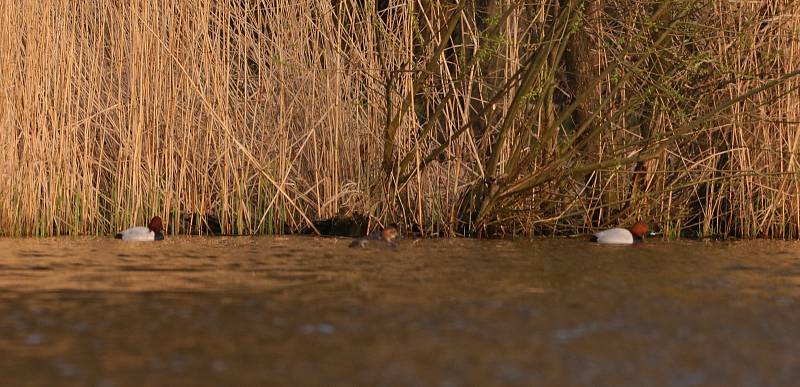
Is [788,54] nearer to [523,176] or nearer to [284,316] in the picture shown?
[523,176]

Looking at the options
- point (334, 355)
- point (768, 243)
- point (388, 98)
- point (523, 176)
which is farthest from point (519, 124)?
point (334, 355)

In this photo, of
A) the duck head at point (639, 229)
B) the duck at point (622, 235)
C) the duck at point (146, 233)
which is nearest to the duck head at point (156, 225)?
the duck at point (146, 233)

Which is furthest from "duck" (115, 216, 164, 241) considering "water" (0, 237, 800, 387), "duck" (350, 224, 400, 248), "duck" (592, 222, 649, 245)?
"duck" (592, 222, 649, 245)

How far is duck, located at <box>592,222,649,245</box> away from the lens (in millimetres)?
11672

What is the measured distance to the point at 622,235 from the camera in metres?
11.7

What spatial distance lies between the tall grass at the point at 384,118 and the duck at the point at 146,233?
1.55 ft

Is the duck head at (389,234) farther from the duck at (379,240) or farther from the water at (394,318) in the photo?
the water at (394,318)

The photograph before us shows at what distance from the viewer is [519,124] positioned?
12453 mm

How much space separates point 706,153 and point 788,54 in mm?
1229

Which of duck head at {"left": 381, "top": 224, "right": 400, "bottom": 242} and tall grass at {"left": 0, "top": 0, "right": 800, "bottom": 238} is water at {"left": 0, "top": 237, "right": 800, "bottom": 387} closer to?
duck head at {"left": 381, "top": 224, "right": 400, "bottom": 242}

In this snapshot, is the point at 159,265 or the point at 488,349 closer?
the point at 488,349

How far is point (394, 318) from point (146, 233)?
5131 mm

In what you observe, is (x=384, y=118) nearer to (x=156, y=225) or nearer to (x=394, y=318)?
(x=156, y=225)

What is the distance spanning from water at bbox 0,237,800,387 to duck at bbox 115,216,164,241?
2.49 ft
